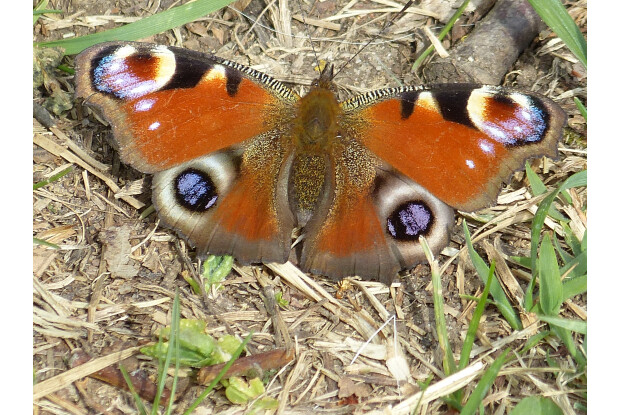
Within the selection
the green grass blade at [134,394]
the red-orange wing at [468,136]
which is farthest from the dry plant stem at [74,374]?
the red-orange wing at [468,136]

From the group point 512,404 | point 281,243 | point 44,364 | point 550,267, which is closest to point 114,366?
point 44,364

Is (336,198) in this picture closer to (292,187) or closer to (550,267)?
(292,187)

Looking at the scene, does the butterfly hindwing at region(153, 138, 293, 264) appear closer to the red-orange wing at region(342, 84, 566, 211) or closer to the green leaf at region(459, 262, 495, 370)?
the red-orange wing at region(342, 84, 566, 211)

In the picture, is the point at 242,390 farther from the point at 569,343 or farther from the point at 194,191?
the point at 569,343

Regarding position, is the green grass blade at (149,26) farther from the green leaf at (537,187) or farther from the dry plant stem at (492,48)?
the green leaf at (537,187)

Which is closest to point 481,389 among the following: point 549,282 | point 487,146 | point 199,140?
point 549,282

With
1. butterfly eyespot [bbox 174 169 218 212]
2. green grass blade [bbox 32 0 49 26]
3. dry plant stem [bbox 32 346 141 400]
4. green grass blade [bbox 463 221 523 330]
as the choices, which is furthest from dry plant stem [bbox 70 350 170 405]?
green grass blade [bbox 32 0 49 26]
